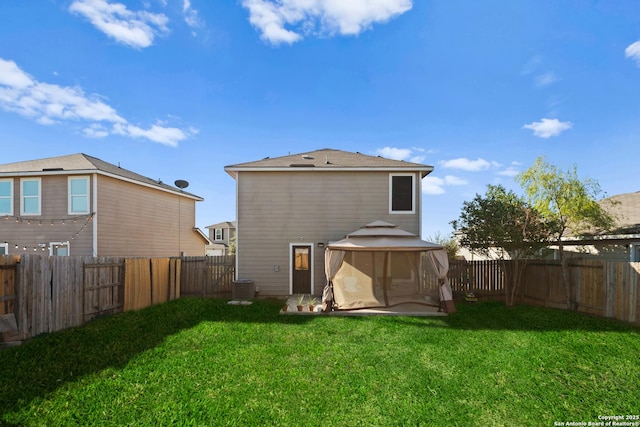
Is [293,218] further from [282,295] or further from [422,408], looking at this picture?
[422,408]

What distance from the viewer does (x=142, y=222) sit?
1533cm

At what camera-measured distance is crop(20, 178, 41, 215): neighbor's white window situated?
521 inches

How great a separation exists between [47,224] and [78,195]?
6.15 feet

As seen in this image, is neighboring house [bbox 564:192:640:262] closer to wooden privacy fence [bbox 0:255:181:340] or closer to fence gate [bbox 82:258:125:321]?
wooden privacy fence [bbox 0:255:181:340]

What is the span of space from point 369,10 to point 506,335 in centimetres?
1038

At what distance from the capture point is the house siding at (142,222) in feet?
43.7

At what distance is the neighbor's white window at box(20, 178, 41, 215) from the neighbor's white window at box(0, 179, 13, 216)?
1.78ft

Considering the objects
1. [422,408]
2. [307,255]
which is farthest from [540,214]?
[422,408]

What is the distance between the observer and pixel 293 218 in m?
11.9

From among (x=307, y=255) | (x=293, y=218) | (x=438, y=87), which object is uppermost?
(x=438, y=87)

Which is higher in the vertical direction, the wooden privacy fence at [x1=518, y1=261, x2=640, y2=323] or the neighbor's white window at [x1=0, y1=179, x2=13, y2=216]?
the neighbor's white window at [x1=0, y1=179, x2=13, y2=216]

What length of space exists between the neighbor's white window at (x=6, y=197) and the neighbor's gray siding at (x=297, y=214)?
10538mm

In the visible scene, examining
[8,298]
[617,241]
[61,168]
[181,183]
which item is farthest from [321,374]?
[181,183]

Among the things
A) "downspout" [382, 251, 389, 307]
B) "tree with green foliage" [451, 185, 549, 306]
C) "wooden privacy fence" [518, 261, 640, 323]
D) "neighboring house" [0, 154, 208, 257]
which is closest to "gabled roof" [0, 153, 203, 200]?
"neighboring house" [0, 154, 208, 257]
